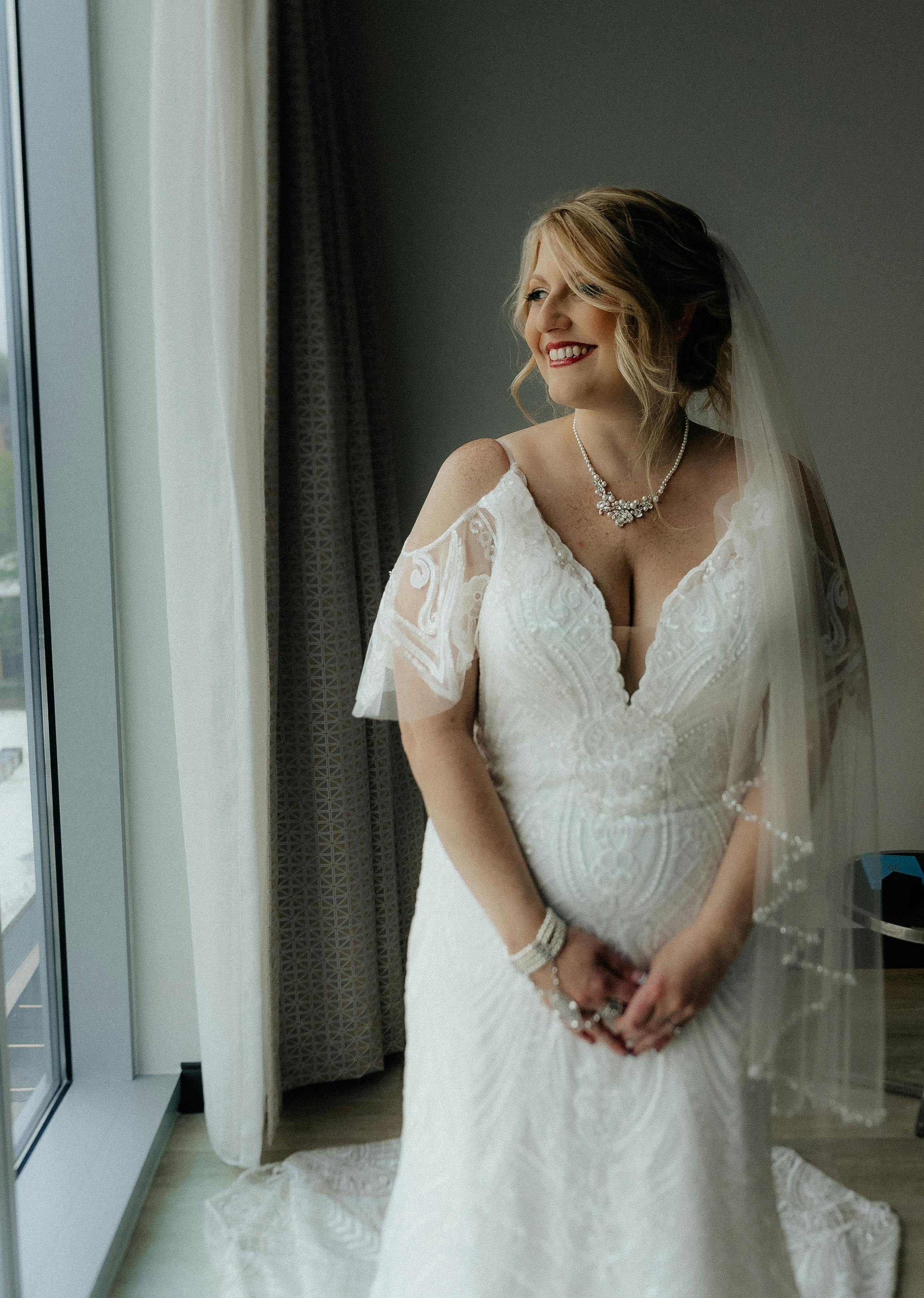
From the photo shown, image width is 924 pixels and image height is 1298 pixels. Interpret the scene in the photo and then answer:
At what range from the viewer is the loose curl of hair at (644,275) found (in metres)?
1.33

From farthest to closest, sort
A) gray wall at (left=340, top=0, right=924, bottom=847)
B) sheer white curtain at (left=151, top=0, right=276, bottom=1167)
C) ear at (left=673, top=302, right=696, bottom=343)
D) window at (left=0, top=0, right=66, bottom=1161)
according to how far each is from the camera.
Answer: gray wall at (left=340, top=0, right=924, bottom=847)
window at (left=0, top=0, right=66, bottom=1161)
sheer white curtain at (left=151, top=0, right=276, bottom=1167)
ear at (left=673, top=302, right=696, bottom=343)

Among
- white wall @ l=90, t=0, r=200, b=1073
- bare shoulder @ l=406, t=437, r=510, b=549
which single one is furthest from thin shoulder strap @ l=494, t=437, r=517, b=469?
white wall @ l=90, t=0, r=200, b=1073

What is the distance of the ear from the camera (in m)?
1.40

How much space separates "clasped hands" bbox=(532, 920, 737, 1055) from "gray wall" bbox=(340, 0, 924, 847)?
1852mm

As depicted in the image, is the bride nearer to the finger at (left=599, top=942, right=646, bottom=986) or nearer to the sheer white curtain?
the finger at (left=599, top=942, right=646, bottom=986)

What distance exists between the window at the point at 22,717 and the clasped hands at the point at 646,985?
3.66ft

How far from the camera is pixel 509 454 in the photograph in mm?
1464

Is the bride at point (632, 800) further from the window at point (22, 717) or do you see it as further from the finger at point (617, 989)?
the window at point (22, 717)

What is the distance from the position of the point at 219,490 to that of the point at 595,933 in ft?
3.56

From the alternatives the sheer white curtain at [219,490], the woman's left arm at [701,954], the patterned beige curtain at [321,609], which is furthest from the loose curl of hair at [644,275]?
the patterned beige curtain at [321,609]

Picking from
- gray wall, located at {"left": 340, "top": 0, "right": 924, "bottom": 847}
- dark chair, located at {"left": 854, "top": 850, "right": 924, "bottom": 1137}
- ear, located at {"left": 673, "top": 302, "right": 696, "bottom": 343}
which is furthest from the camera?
gray wall, located at {"left": 340, "top": 0, "right": 924, "bottom": 847}

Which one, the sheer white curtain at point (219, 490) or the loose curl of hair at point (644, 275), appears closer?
the loose curl of hair at point (644, 275)

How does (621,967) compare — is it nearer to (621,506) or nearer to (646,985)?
(646,985)

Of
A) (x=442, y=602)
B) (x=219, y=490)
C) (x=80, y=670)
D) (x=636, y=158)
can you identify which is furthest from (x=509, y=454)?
(x=636, y=158)
